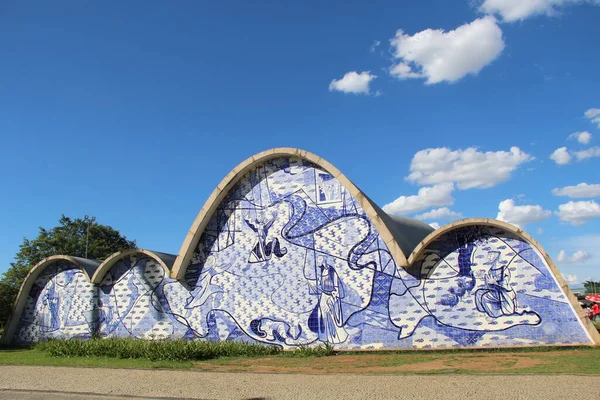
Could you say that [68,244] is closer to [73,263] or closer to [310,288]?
[73,263]

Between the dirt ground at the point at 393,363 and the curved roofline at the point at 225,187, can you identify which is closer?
the dirt ground at the point at 393,363

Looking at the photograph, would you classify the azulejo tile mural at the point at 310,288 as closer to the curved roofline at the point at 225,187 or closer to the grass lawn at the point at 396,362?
the curved roofline at the point at 225,187

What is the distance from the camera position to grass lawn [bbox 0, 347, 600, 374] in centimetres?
909

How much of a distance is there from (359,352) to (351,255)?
2.75m

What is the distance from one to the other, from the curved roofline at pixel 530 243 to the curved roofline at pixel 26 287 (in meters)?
12.5

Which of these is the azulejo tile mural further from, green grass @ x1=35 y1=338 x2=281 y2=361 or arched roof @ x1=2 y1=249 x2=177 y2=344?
green grass @ x1=35 y1=338 x2=281 y2=361

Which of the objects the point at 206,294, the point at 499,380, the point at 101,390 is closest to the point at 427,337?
the point at 499,380

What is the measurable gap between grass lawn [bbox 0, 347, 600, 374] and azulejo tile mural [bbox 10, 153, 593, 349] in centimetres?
67

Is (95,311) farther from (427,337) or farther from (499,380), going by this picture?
(499,380)

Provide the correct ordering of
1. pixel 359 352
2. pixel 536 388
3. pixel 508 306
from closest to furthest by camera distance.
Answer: pixel 536 388 < pixel 508 306 < pixel 359 352

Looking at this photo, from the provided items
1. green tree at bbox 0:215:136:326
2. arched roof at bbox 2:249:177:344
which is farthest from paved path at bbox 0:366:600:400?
green tree at bbox 0:215:136:326

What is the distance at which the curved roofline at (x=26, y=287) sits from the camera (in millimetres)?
17438

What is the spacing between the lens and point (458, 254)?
12.7m

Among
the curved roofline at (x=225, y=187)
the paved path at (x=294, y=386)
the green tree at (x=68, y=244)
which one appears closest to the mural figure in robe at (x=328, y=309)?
the curved roofline at (x=225, y=187)
